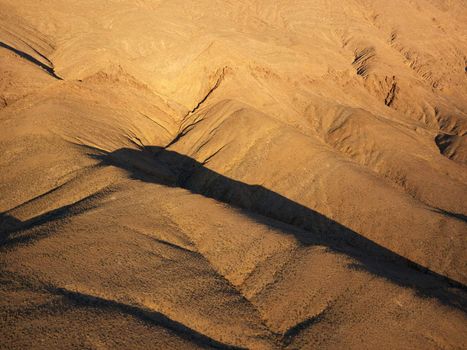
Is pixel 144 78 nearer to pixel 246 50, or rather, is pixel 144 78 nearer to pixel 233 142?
pixel 246 50

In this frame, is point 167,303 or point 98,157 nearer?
point 167,303

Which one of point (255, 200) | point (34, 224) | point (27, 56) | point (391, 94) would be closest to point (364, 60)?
point (391, 94)

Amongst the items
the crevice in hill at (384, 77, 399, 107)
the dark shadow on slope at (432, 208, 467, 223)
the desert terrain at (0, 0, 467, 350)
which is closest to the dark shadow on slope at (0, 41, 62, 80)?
the desert terrain at (0, 0, 467, 350)

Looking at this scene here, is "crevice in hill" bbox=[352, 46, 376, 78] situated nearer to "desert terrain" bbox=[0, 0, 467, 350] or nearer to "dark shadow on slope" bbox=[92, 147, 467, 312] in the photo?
"desert terrain" bbox=[0, 0, 467, 350]

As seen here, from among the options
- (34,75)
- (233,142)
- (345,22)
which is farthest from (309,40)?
(34,75)

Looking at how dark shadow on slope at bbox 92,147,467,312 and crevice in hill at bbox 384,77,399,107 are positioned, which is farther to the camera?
crevice in hill at bbox 384,77,399,107

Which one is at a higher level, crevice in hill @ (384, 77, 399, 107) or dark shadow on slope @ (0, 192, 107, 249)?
crevice in hill @ (384, 77, 399, 107)
